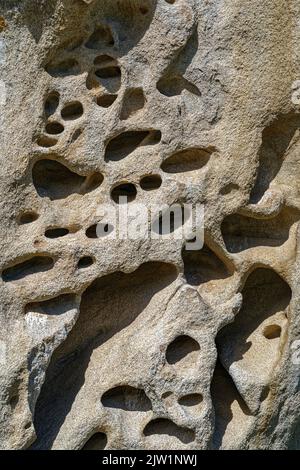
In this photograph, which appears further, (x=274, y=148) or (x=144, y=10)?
(x=274, y=148)

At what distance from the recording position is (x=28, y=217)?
6.23ft

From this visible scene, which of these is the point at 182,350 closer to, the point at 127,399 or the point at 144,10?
the point at 127,399

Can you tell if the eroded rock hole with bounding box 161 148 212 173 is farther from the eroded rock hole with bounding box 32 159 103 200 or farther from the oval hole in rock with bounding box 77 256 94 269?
the oval hole in rock with bounding box 77 256 94 269

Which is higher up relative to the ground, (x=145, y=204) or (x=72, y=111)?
(x=72, y=111)

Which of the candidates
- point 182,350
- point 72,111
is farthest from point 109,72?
point 182,350

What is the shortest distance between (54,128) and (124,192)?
0.83ft

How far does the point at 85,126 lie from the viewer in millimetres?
1905

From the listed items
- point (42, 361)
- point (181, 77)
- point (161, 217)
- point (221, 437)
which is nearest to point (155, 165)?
point (161, 217)

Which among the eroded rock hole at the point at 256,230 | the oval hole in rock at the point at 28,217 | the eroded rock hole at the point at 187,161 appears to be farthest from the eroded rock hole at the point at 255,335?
the oval hole in rock at the point at 28,217

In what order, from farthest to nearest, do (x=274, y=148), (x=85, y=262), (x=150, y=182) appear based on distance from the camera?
(x=274, y=148) → (x=150, y=182) → (x=85, y=262)

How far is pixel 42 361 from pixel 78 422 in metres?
0.18

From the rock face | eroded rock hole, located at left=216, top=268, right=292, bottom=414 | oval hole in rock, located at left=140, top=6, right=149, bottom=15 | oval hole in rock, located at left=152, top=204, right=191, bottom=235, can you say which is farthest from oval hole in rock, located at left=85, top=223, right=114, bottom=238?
oval hole in rock, located at left=140, top=6, right=149, bottom=15

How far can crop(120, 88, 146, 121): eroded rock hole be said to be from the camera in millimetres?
1954

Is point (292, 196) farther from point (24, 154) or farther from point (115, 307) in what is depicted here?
point (24, 154)
